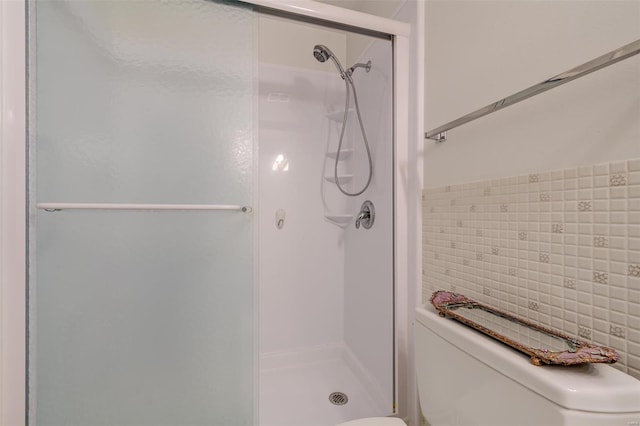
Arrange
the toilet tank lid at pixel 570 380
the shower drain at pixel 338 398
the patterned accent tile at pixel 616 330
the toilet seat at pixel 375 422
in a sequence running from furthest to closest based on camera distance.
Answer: the shower drain at pixel 338 398, the toilet seat at pixel 375 422, the patterned accent tile at pixel 616 330, the toilet tank lid at pixel 570 380

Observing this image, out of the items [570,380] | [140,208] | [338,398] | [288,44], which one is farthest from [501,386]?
[288,44]

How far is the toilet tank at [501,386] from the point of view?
424 mm

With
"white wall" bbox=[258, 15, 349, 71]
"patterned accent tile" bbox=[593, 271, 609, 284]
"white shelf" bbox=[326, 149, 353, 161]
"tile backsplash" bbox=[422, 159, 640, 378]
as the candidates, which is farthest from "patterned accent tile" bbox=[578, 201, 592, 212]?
"white wall" bbox=[258, 15, 349, 71]

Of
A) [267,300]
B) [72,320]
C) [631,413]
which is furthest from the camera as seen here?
[267,300]

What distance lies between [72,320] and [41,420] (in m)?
0.30

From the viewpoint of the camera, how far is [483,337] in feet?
2.01

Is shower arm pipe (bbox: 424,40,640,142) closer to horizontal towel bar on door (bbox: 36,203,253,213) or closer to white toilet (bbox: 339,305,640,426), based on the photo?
white toilet (bbox: 339,305,640,426)

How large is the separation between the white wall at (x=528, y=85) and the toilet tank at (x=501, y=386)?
16.4 inches

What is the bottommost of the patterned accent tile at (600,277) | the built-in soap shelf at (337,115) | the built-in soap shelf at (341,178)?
the patterned accent tile at (600,277)

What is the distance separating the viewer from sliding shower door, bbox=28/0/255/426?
33.3 inches

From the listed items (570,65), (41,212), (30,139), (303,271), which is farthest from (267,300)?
(570,65)

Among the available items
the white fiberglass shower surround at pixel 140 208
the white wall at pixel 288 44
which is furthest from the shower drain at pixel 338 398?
the white wall at pixel 288 44

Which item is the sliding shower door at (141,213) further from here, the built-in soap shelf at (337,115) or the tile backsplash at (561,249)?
the built-in soap shelf at (337,115)

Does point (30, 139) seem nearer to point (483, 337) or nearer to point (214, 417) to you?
point (214, 417)
